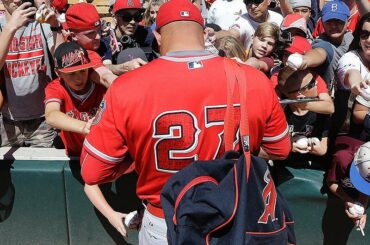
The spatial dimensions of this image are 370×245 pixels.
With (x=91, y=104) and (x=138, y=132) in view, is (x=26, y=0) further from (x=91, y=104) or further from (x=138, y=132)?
(x=138, y=132)

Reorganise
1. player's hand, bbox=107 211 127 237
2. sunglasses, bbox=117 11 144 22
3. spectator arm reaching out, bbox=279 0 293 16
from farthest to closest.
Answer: spectator arm reaching out, bbox=279 0 293 16, sunglasses, bbox=117 11 144 22, player's hand, bbox=107 211 127 237

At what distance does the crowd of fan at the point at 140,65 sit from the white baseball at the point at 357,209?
0.12ft

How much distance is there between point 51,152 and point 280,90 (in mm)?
1717

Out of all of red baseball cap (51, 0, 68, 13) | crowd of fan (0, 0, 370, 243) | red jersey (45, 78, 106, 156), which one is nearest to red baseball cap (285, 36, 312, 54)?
crowd of fan (0, 0, 370, 243)

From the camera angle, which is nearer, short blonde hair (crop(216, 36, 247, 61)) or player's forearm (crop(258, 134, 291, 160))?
player's forearm (crop(258, 134, 291, 160))

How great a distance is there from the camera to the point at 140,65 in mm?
3674

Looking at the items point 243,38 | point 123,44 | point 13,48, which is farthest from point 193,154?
point 243,38

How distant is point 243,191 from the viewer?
2244mm

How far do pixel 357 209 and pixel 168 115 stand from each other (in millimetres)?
1757

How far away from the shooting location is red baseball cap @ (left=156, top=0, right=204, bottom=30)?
2471 mm

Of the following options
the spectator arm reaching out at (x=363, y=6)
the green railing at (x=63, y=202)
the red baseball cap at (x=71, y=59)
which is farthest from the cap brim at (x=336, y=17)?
the red baseball cap at (x=71, y=59)

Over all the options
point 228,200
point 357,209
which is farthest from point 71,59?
point 357,209

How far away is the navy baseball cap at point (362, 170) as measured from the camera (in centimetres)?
331

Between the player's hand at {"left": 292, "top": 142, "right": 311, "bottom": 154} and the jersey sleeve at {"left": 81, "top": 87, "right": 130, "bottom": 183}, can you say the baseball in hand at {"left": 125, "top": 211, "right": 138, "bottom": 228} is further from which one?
the player's hand at {"left": 292, "top": 142, "right": 311, "bottom": 154}
